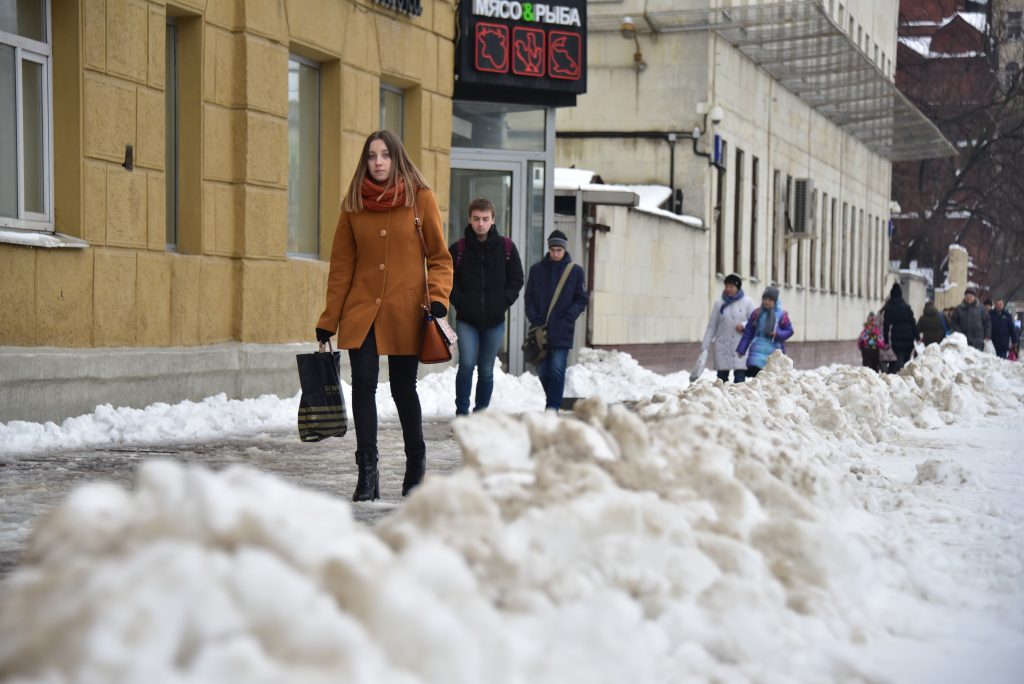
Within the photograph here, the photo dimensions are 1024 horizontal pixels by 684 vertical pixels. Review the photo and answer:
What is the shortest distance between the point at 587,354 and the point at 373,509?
14.8m

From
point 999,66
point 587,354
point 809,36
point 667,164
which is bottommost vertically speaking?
point 587,354

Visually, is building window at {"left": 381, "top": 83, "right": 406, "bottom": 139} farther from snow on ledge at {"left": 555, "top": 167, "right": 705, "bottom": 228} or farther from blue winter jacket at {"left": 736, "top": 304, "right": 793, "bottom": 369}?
snow on ledge at {"left": 555, "top": 167, "right": 705, "bottom": 228}

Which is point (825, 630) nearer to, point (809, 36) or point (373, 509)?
point (373, 509)

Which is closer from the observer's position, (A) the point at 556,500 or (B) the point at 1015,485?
(A) the point at 556,500

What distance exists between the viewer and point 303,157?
44.6 ft

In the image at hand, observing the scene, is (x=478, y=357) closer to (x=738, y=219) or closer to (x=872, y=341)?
(x=872, y=341)

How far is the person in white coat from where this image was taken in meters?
14.9

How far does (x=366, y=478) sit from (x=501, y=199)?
10.7 metres

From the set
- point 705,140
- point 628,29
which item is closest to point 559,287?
point 705,140

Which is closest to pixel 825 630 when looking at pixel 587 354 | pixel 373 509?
pixel 373 509

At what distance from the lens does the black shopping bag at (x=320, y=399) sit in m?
7.12

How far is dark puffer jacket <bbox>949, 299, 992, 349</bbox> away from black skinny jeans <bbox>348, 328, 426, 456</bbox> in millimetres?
24412

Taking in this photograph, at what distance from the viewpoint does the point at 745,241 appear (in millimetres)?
30359

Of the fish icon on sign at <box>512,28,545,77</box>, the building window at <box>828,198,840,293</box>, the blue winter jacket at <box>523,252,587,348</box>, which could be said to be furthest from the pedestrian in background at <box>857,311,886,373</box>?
the building window at <box>828,198,840,293</box>
